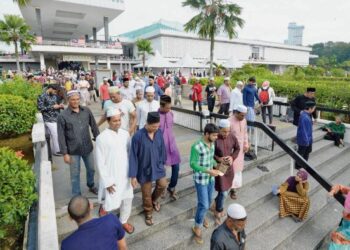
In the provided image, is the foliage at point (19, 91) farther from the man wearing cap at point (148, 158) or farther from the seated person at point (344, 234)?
the seated person at point (344, 234)

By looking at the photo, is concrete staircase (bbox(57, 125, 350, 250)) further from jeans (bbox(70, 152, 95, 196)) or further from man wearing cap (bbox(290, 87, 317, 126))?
man wearing cap (bbox(290, 87, 317, 126))

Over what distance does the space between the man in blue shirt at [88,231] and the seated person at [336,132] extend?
8.50 metres

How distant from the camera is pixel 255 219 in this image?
457 cm

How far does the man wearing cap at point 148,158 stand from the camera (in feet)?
11.4

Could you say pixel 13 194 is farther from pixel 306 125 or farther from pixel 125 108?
pixel 306 125

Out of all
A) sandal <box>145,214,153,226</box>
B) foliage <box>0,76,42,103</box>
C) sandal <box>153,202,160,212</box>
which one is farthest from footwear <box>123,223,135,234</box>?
foliage <box>0,76,42,103</box>

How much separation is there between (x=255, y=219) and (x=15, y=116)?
5.79m

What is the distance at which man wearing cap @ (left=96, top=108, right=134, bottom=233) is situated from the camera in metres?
3.21

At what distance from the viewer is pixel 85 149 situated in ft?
13.6

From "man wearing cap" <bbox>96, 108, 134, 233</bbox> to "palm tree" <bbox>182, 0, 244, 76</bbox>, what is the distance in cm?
2033

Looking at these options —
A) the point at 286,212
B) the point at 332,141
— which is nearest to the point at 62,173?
the point at 286,212

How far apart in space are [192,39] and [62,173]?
56.3 metres

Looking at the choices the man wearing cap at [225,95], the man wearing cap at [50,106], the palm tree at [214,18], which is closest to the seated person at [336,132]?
the man wearing cap at [225,95]

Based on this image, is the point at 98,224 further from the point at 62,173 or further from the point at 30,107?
the point at 30,107
